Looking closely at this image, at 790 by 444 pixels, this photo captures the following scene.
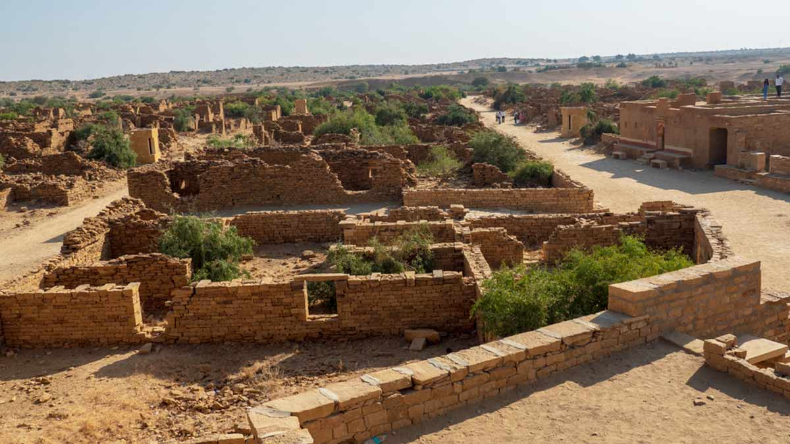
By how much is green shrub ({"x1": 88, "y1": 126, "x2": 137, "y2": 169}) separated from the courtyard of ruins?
6403mm

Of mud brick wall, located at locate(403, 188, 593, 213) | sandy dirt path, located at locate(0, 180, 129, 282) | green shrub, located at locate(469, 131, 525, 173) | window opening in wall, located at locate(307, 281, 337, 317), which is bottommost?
sandy dirt path, located at locate(0, 180, 129, 282)

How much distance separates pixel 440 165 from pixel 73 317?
45.2ft

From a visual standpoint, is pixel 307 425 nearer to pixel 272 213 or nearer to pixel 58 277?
pixel 58 277

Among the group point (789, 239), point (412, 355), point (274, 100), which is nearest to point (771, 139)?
point (789, 239)

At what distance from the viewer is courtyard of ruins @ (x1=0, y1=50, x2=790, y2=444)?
5.46 metres

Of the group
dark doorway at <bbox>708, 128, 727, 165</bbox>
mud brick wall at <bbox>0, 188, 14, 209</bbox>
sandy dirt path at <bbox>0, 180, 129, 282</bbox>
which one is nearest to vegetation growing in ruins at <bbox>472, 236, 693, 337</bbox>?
sandy dirt path at <bbox>0, 180, 129, 282</bbox>

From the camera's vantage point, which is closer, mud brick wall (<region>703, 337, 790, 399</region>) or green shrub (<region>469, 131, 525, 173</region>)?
mud brick wall (<region>703, 337, 790, 399</region>)

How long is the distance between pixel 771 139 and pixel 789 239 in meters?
11.6

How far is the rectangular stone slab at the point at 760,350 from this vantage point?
21.2 ft

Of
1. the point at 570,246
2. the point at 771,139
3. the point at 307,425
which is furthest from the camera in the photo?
the point at 771,139

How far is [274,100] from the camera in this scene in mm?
57750

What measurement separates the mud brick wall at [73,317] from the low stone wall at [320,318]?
0.61 metres

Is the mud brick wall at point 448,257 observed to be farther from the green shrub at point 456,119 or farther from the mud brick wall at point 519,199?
the green shrub at point 456,119

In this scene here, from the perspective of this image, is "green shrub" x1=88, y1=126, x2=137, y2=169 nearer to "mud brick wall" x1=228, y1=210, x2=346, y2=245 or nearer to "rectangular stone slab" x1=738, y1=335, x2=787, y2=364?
"mud brick wall" x1=228, y1=210, x2=346, y2=245
